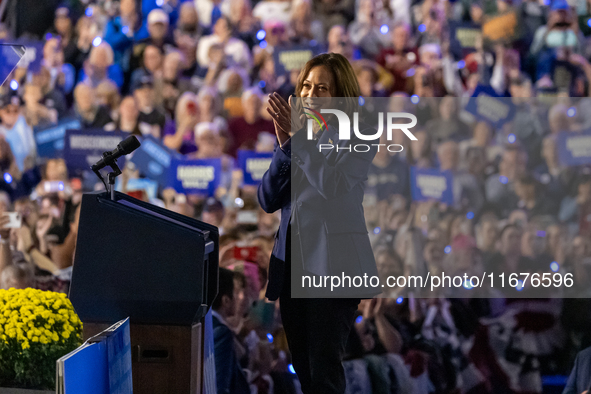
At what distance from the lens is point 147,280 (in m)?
1.39

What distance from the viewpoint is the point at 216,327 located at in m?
2.76

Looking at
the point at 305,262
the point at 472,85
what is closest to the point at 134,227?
the point at 305,262

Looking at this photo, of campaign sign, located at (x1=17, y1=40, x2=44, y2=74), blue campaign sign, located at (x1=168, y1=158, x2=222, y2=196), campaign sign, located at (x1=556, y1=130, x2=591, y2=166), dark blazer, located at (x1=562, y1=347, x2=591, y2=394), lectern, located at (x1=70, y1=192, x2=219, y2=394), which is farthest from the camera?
campaign sign, located at (x1=17, y1=40, x2=44, y2=74)

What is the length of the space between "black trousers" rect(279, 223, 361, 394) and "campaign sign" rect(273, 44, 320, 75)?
1.37 metres

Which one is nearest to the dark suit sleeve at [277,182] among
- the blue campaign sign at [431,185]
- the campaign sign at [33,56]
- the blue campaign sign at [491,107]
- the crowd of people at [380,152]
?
the crowd of people at [380,152]

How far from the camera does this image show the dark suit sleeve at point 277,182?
171 cm

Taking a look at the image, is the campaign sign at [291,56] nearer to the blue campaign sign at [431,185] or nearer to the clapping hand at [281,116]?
the blue campaign sign at [431,185]

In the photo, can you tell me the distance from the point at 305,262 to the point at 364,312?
3.52ft

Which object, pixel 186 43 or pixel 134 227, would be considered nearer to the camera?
pixel 134 227

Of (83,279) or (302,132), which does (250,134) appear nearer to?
(302,132)

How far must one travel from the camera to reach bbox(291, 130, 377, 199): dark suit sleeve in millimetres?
1714

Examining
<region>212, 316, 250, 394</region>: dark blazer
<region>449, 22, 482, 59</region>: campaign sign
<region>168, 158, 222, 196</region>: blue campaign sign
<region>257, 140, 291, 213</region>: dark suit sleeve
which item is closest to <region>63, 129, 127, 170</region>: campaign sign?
<region>168, 158, 222, 196</region>: blue campaign sign

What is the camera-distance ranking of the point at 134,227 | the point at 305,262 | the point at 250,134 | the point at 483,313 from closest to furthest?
the point at 134,227
the point at 305,262
the point at 483,313
the point at 250,134

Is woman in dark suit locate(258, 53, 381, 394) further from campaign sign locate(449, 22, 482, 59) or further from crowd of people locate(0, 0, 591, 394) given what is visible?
campaign sign locate(449, 22, 482, 59)
